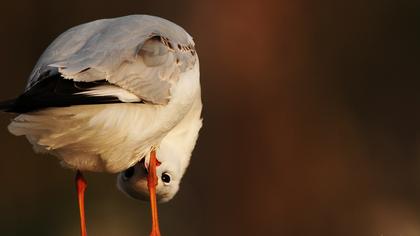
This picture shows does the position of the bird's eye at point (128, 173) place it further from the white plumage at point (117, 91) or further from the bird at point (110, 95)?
the white plumage at point (117, 91)

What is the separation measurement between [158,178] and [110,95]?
113 centimetres

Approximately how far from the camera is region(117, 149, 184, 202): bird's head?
17.6 feet

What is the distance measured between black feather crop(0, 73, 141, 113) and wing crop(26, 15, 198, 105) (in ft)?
0.11

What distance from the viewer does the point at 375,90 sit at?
9938 millimetres

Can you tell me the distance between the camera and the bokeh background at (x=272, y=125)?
811cm

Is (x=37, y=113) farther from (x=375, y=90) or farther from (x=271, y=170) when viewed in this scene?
(x=375, y=90)

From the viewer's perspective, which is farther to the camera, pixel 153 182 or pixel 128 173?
pixel 128 173

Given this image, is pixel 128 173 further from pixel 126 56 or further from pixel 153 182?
pixel 126 56

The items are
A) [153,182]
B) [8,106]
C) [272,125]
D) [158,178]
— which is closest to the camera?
[8,106]

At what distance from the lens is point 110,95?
4320 millimetres

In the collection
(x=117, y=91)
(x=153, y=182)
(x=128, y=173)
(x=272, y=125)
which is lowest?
(x=272, y=125)

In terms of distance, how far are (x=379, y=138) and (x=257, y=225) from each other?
1583 millimetres

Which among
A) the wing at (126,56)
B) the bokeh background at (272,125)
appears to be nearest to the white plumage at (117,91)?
the wing at (126,56)

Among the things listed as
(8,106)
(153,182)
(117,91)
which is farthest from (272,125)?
(8,106)
